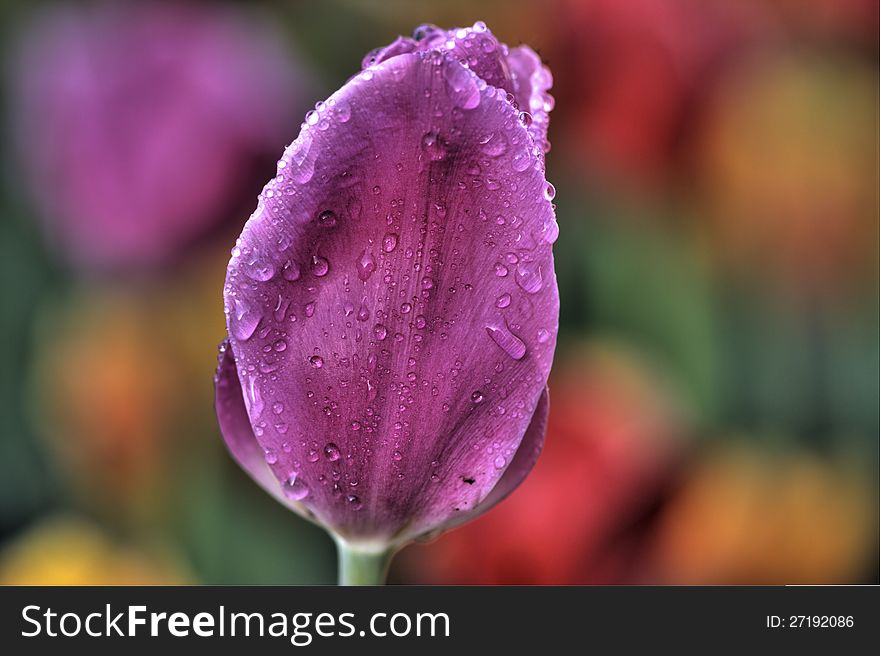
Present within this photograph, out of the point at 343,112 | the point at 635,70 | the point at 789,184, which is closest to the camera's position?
the point at 343,112

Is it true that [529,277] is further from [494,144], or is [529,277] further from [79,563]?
[79,563]

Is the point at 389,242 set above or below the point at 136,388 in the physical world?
above

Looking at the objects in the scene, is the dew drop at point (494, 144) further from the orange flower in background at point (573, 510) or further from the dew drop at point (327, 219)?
the orange flower in background at point (573, 510)

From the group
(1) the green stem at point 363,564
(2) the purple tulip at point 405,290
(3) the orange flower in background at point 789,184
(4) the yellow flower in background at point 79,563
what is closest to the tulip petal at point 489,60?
(2) the purple tulip at point 405,290

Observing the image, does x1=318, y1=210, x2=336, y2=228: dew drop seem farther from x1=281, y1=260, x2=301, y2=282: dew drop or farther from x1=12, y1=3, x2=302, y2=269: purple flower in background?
x1=12, y1=3, x2=302, y2=269: purple flower in background

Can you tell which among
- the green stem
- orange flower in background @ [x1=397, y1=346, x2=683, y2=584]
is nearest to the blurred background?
orange flower in background @ [x1=397, y1=346, x2=683, y2=584]

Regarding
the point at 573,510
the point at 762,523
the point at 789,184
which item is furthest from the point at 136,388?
the point at 789,184

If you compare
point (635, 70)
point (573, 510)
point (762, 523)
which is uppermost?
point (635, 70)

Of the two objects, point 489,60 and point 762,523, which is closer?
point 489,60
